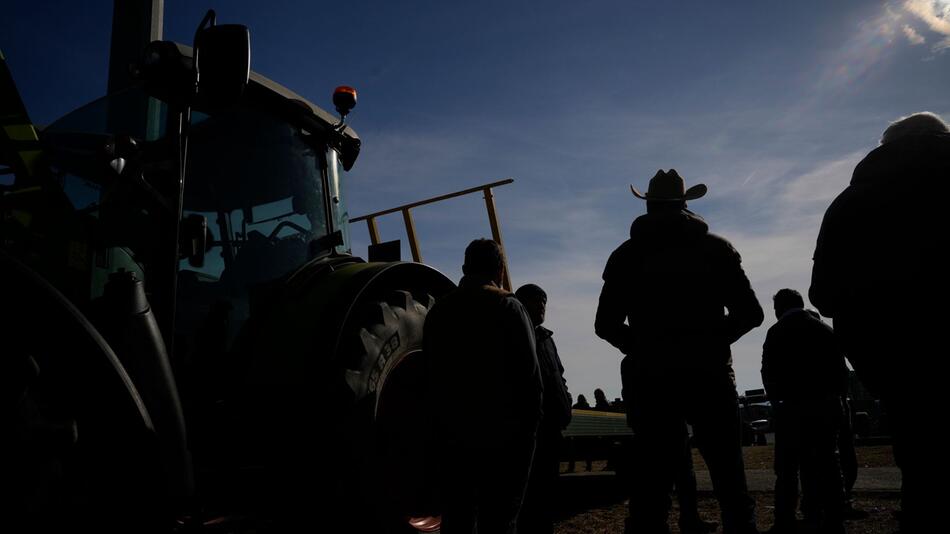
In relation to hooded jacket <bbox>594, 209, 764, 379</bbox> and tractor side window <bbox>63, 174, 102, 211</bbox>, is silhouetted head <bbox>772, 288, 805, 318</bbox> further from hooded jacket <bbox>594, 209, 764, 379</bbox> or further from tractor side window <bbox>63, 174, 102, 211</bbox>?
tractor side window <bbox>63, 174, 102, 211</bbox>

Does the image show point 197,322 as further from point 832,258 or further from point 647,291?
point 832,258

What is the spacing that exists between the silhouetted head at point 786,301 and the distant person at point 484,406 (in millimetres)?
2818

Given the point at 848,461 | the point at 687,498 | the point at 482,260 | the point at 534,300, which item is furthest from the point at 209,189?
the point at 848,461

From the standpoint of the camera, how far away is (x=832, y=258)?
223 cm

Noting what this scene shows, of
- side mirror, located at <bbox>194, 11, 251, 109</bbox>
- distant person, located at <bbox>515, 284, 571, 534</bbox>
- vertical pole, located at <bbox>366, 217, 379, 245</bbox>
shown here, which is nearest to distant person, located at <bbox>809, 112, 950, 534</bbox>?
distant person, located at <bbox>515, 284, 571, 534</bbox>

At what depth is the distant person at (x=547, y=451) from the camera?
345cm

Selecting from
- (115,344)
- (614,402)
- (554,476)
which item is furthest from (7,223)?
(614,402)

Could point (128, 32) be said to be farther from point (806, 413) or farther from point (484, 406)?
point (806, 413)

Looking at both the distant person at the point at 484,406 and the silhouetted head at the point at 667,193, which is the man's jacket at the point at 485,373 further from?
the silhouetted head at the point at 667,193

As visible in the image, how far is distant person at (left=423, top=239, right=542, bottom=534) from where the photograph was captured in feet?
8.44

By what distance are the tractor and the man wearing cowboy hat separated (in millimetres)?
954

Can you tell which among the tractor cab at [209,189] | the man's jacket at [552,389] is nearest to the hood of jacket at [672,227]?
the man's jacket at [552,389]

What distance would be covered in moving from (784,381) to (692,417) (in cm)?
199

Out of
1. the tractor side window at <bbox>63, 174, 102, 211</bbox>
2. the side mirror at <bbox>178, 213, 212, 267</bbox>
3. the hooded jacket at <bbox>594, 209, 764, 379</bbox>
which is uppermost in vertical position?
the tractor side window at <bbox>63, 174, 102, 211</bbox>
